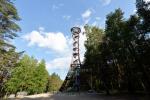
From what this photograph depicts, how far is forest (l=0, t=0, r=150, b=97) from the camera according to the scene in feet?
69.9

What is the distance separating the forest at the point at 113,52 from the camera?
2131 centimetres

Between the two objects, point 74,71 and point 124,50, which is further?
point 74,71

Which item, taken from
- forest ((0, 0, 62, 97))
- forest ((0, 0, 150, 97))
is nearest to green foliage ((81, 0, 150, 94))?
forest ((0, 0, 150, 97))

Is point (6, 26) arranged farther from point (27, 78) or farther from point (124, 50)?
point (27, 78)

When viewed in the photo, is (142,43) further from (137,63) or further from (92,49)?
(92,49)

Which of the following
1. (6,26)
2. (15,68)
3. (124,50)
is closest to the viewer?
(6,26)

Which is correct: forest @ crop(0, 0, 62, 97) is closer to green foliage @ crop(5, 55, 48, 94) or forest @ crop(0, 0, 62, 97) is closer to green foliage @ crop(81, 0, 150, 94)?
green foliage @ crop(5, 55, 48, 94)

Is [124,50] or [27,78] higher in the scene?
[124,50]

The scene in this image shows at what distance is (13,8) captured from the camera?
21.2 m

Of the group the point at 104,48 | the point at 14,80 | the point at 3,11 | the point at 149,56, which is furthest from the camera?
the point at 14,80

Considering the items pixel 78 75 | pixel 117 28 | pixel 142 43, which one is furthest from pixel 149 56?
pixel 78 75

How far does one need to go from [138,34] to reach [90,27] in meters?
20.1

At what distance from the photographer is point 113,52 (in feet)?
117

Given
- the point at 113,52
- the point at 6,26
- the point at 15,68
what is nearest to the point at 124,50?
the point at 113,52
